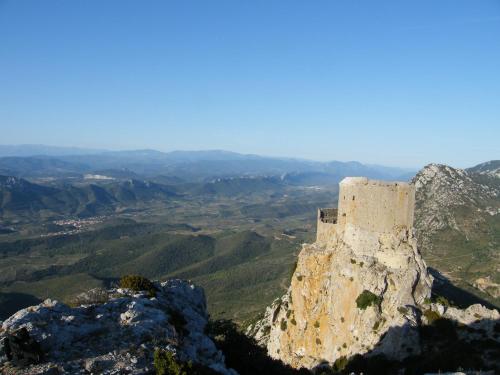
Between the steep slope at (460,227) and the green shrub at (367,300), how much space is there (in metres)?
54.7

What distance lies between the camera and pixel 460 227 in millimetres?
110000

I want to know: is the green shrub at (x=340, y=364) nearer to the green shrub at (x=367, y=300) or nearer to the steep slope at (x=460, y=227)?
the green shrub at (x=367, y=300)

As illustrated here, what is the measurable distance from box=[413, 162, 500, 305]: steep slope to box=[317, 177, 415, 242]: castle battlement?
55019mm

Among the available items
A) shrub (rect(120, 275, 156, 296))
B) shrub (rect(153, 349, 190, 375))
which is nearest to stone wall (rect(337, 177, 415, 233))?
shrub (rect(120, 275, 156, 296))

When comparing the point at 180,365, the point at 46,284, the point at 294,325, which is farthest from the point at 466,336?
the point at 46,284

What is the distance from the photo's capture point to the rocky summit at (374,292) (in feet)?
101

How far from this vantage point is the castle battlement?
32.4 m

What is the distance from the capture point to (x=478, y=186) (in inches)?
5118

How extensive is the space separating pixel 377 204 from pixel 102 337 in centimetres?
2274

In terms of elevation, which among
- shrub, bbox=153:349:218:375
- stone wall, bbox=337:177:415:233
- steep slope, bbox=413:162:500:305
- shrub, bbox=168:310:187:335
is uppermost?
stone wall, bbox=337:177:415:233

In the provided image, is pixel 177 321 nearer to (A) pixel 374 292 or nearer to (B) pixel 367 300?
(B) pixel 367 300

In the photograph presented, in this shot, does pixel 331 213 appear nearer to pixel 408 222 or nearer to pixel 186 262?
pixel 408 222

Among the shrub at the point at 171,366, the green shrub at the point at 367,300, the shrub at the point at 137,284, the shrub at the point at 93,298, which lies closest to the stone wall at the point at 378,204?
the green shrub at the point at 367,300

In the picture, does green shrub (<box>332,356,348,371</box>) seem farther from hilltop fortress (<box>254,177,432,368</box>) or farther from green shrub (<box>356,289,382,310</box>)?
green shrub (<box>356,289,382,310</box>)
